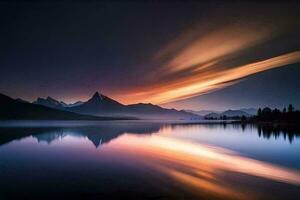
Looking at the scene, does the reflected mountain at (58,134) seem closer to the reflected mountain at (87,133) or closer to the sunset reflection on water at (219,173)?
the reflected mountain at (87,133)

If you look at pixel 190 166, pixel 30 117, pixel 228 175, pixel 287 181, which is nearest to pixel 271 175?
pixel 287 181

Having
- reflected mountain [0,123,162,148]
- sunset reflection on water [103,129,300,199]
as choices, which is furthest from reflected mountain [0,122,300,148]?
sunset reflection on water [103,129,300,199]

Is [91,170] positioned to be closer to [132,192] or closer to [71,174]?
[71,174]

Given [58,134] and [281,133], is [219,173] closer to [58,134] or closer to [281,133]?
[58,134]

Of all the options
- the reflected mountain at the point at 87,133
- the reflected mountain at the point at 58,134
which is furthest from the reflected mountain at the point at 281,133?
the reflected mountain at the point at 58,134

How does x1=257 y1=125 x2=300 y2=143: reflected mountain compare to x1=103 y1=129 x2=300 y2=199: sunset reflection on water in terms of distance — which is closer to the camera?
x1=103 y1=129 x2=300 y2=199: sunset reflection on water

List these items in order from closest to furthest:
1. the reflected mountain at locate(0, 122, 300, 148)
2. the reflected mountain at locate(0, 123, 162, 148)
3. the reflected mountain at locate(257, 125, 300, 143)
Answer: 1. the reflected mountain at locate(0, 123, 162, 148)
2. the reflected mountain at locate(0, 122, 300, 148)
3. the reflected mountain at locate(257, 125, 300, 143)

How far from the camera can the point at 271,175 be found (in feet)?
36.2

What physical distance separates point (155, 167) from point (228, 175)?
3.37m

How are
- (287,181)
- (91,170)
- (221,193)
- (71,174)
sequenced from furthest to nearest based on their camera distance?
(91,170) < (71,174) < (287,181) < (221,193)

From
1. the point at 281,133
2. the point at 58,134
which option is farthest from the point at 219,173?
the point at 281,133

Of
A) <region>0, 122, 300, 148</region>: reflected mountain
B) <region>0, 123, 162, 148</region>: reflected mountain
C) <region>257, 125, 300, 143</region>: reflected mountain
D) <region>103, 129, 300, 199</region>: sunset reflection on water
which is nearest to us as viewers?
<region>103, 129, 300, 199</region>: sunset reflection on water

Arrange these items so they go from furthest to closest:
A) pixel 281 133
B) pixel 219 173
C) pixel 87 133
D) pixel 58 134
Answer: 1. pixel 87 133
2. pixel 281 133
3. pixel 58 134
4. pixel 219 173

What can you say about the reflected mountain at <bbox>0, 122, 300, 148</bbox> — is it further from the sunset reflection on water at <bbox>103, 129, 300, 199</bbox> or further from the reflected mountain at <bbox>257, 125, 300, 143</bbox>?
the sunset reflection on water at <bbox>103, 129, 300, 199</bbox>
